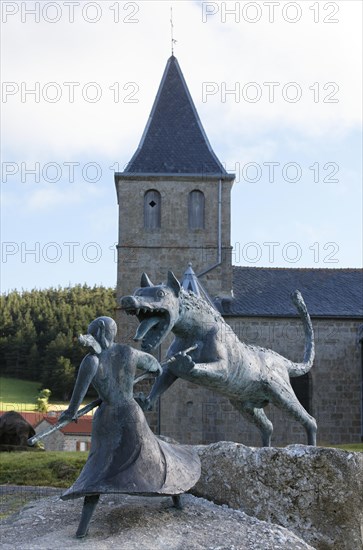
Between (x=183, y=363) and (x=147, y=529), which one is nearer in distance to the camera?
(x=147, y=529)

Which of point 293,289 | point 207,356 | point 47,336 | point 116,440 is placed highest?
point 293,289

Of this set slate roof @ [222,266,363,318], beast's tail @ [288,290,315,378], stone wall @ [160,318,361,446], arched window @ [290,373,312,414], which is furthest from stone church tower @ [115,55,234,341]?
beast's tail @ [288,290,315,378]

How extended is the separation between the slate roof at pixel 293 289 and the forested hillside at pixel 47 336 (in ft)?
107

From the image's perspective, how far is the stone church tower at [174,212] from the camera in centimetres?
2930

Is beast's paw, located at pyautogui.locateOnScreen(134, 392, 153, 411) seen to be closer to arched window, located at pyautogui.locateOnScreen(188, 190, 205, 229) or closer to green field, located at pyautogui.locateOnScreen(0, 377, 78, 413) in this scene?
arched window, located at pyautogui.locateOnScreen(188, 190, 205, 229)

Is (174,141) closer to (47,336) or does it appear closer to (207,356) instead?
(207,356)

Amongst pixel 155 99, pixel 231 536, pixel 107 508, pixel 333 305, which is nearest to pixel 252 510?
pixel 231 536

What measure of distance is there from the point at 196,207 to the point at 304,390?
7.52 m

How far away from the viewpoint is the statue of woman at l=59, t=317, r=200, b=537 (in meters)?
6.77

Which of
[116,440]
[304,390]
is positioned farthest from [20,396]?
[116,440]

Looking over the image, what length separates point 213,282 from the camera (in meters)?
29.1

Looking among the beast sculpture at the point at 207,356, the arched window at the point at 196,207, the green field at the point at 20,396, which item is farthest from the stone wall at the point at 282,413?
the green field at the point at 20,396

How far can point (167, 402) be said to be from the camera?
27516mm

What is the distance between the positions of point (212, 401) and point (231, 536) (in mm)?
20514
